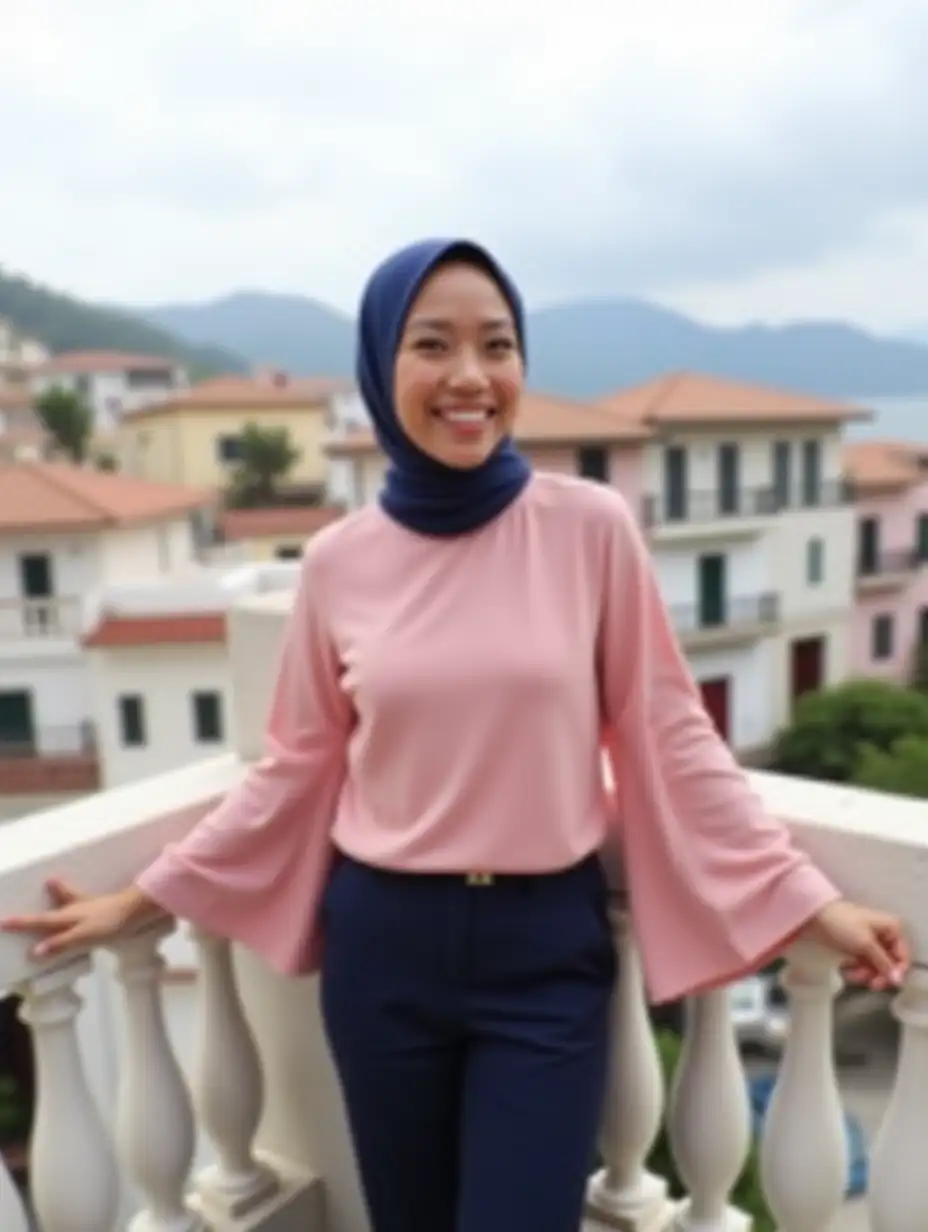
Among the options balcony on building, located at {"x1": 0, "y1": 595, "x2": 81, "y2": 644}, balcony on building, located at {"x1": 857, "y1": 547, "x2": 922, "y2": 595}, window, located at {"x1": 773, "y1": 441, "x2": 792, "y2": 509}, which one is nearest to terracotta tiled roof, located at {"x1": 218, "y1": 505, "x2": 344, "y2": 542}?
balcony on building, located at {"x1": 0, "y1": 595, "x2": 81, "y2": 644}

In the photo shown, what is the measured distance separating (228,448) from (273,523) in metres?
11.1

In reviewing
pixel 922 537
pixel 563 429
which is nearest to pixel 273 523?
pixel 563 429

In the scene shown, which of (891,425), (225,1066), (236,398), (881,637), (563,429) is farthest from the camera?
(891,425)

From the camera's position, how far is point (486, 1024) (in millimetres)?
1249

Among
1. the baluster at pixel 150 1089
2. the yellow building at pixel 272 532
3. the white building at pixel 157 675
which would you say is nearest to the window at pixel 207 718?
the white building at pixel 157 675

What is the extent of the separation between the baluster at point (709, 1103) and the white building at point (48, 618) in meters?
12.8

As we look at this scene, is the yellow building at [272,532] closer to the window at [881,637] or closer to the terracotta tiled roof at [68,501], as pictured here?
the terracotta tiled roof at [68,501]

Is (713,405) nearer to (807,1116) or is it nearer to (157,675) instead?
(157,675)

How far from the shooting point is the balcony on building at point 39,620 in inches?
549

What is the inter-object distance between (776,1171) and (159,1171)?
0.77 metres

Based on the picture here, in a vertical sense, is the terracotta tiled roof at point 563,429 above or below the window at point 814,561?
above

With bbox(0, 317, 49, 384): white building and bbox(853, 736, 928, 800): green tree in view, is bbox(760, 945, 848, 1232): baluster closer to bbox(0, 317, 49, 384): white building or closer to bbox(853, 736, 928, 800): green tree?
bbox(853, 736, 928, 800): green tree

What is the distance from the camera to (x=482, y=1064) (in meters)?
1.25

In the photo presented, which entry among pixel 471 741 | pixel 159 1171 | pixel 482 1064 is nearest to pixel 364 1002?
pixel 482 1064
